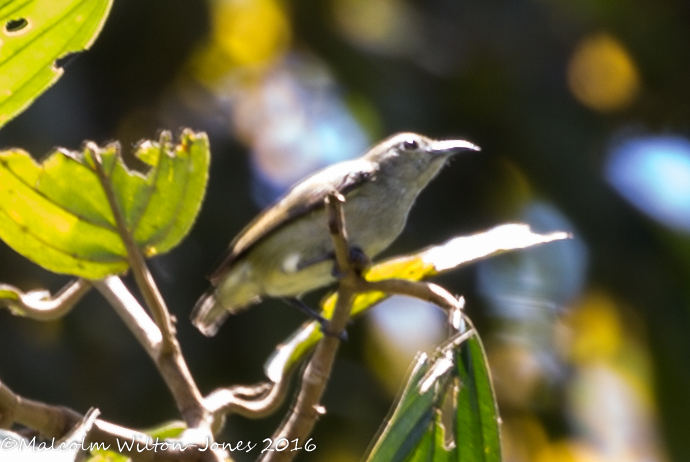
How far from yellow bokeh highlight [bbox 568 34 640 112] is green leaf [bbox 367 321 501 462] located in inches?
131

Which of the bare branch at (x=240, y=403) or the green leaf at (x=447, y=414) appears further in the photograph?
the bare branch at (x=240, y=403)

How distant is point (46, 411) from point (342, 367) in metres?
2.93

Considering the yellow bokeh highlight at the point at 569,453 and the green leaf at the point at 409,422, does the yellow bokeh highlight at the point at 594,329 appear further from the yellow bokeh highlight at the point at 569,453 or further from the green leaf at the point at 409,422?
the green leaf at the point at 409,422

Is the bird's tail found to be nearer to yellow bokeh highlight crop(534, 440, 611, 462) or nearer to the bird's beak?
the bird's beak

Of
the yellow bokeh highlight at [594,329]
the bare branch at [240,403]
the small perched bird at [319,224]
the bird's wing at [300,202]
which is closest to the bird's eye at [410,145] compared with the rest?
the small perched bird at [319,224]

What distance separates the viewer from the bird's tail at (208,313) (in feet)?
9.37

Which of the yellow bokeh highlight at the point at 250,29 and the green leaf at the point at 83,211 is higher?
the green leaf at the point at 83,211

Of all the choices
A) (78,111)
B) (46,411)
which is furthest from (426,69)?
(46,411)

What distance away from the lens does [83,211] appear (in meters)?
1.45

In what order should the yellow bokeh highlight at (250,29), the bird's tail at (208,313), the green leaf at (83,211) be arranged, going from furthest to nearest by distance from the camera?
the yellow bokeh highlight at (250,29), the bird's tail at (208,313), the green leaf at (83,211)

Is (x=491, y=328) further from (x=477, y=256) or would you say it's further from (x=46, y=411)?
(x=46, y=411)

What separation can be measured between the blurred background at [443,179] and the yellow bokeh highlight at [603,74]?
13mm

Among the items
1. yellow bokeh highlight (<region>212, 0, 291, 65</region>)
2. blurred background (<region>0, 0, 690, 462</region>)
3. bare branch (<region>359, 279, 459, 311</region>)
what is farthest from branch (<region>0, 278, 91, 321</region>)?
yellow bokeh highlight (<region>212, 0, 291, 65</region>)

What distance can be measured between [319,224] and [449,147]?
1.53ft
